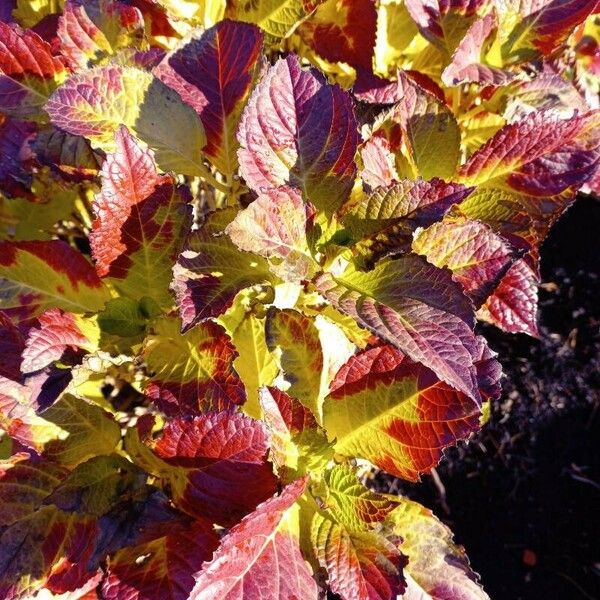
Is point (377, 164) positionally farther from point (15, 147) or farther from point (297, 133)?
point (15, 147)

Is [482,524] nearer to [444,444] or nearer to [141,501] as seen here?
[444,444]

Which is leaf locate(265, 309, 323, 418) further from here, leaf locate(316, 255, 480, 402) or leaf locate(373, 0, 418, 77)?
leaf locate(373, 0, 418, 77)

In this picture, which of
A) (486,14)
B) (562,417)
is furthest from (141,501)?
(562,417)

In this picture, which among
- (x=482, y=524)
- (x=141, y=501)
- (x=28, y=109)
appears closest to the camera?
(x=141, y=501)

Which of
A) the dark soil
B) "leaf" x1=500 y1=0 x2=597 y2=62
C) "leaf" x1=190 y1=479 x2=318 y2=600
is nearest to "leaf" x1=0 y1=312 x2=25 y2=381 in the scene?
"leaf" x1=190 y1=479 x2=318 y2=600

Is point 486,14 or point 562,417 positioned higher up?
point 486,14

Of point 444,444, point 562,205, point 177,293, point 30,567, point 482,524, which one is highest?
point 562,205

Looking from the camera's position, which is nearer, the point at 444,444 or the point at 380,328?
the point at 380,328
